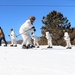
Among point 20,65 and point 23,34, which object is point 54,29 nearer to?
point 23,34

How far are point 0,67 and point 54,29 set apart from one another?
4782cm

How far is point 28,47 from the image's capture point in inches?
551

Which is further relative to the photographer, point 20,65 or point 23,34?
point 23,34

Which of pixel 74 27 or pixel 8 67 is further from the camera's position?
pixel 74 27

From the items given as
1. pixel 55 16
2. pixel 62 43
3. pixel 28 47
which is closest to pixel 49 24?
pixel 55 16

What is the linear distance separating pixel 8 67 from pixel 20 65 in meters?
0.46

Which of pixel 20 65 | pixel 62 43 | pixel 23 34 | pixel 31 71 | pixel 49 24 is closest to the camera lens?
pixel 31 71

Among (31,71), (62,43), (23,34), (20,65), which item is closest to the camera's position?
(31,71)

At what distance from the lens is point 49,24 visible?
5766cm

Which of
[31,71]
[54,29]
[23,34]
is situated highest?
[54,29]

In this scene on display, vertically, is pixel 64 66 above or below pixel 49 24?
below

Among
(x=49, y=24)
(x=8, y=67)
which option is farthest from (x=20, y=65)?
(x=49, y=24)

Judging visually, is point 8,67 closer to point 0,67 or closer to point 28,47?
point 0,67

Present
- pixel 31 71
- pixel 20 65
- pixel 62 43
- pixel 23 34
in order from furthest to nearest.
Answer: pixel 62 43, pixel 23 34, pixel 20 65, pixel 31 71
